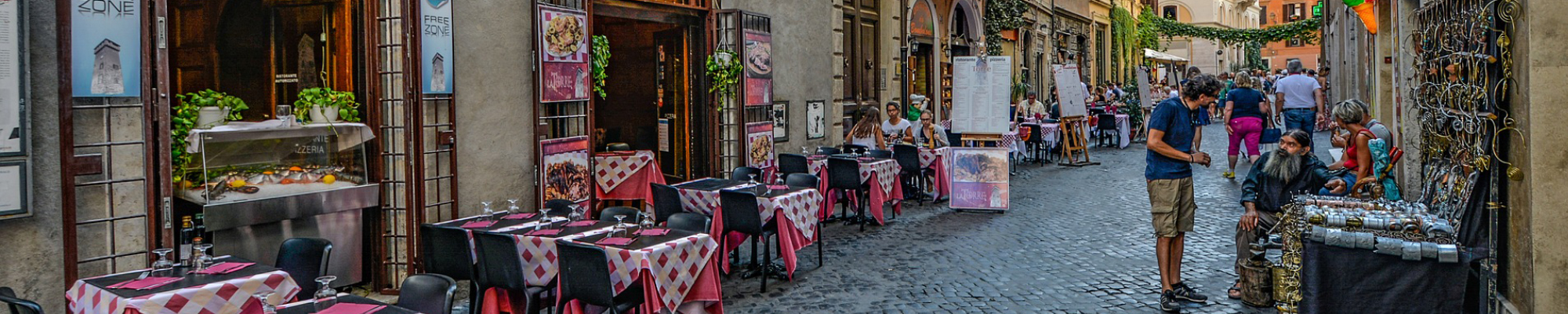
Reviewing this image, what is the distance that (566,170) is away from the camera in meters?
8.32

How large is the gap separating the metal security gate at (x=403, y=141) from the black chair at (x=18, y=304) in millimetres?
2507

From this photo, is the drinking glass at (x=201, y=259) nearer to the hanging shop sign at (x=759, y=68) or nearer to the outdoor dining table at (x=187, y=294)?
the outdoor dining table at (x=187, y=294)

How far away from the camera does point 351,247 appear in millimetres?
6949

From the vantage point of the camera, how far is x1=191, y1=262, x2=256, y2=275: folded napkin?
4746 millimetres

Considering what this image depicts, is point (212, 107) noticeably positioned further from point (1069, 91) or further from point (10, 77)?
point (1069, 91)

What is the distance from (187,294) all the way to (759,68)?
6874 mm

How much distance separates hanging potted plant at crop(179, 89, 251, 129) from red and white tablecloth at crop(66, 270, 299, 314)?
1.46 m

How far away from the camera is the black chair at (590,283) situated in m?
5.11

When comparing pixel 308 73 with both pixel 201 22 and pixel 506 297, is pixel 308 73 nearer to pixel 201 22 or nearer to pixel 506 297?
pixel 201 22

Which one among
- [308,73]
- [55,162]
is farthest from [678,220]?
[55,162]

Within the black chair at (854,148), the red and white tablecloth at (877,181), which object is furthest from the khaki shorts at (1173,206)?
the black chair at (854,148)

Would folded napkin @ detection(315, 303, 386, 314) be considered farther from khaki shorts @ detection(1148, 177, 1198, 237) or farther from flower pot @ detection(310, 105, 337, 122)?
khaki shorts @ detection(1148, 177, 1198, 237)

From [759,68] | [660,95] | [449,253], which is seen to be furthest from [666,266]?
[759,68]

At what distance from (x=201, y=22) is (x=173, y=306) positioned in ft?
8.42
